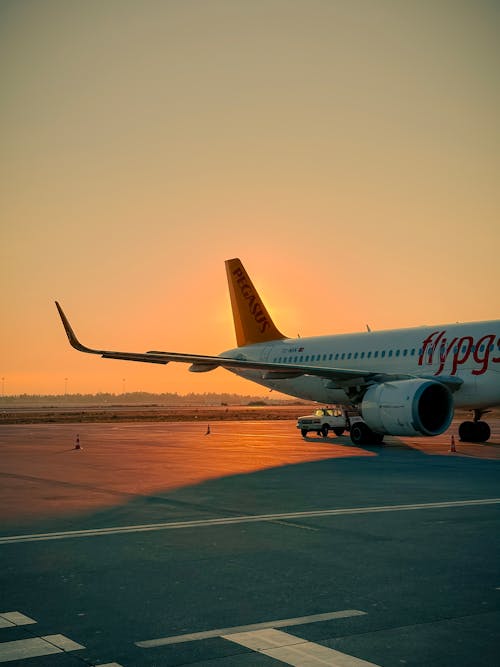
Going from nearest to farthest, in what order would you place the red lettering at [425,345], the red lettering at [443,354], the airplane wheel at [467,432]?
the red lettering at [443,354], the red lettering at [425,345], the airplane wheel at [467,432]

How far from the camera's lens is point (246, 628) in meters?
6.04

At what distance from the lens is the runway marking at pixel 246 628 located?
5711mm

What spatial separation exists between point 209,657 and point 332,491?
9.57m

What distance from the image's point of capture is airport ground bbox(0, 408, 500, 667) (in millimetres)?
5613

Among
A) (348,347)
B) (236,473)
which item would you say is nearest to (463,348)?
(348,347)

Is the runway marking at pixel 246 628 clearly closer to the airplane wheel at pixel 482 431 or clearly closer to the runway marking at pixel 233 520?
the runway marking at pixel 233 520

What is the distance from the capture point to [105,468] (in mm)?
18922

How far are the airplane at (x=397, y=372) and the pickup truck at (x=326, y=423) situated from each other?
0.68 meters

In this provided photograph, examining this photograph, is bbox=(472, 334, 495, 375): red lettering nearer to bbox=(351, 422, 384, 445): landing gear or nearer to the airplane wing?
the airplane wing

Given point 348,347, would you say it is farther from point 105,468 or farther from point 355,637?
point 355,637

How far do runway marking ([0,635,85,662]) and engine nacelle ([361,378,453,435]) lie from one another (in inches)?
749

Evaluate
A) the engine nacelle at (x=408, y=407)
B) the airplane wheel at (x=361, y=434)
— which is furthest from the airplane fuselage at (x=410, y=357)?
the engine nacelle at (x=408, y=407)

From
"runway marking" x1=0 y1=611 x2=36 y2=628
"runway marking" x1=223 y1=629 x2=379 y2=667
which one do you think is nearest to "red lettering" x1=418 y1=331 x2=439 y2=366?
"runway marking" x1=223 y1=629 x2=379 y2=667

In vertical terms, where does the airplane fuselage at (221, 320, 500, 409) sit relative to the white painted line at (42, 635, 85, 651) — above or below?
above
